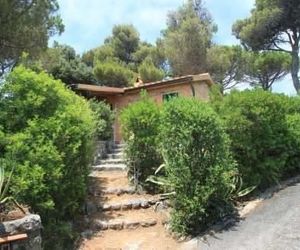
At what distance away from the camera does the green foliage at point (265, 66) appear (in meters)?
30.4

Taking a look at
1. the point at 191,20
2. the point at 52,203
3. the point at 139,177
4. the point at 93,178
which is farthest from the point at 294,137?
the point at 191,20

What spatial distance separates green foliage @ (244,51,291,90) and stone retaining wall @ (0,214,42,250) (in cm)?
2583

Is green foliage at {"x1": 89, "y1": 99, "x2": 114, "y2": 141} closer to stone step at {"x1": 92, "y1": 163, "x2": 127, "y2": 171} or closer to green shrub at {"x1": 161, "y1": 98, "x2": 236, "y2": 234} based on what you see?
stone step at {"x1": 92, "y1": 163, "x2": 127, "y2": 171}

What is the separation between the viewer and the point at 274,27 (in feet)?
90.4

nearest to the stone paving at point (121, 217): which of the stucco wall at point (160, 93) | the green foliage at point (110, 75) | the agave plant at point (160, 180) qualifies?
the agave plant at point (160, 180)

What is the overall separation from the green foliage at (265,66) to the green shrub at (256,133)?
20694mm

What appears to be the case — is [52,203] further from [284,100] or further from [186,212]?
[284,100]

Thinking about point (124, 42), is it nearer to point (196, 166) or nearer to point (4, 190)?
point (196, 166)

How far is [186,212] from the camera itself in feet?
26.2

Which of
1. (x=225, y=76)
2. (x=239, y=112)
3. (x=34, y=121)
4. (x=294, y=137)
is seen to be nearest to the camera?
(x=34, y=121)

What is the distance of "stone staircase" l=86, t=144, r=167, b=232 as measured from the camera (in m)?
8.84

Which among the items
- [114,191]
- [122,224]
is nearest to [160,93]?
[114,191]

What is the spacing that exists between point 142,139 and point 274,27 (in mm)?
20034

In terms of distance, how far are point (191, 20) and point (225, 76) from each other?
4955 millimetres
